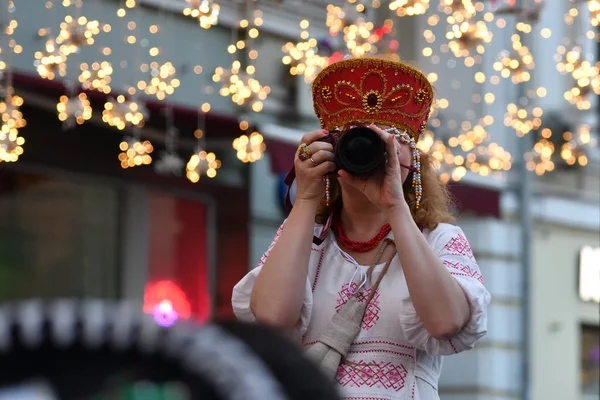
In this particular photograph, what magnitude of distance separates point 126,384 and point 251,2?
784 cm

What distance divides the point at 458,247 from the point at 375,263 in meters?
0.18

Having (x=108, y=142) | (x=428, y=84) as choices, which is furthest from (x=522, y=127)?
(x=428, y=84)

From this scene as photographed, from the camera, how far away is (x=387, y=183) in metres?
2.72

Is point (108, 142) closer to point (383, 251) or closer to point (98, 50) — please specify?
point (98, 50)

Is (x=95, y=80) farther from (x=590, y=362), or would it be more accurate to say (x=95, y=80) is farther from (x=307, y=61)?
(x=590, y=362)

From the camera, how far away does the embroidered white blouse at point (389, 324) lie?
269cm

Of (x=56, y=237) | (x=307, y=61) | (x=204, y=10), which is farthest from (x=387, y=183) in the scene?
(x=56, y=237)

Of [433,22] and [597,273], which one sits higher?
[433,22]

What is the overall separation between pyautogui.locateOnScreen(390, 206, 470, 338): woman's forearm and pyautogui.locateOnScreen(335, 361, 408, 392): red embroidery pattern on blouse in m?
0.14

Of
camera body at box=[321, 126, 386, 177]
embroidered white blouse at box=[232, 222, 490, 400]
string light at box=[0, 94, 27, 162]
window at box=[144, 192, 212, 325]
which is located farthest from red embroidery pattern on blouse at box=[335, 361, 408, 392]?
window at box=[144, 192, 212, 325]

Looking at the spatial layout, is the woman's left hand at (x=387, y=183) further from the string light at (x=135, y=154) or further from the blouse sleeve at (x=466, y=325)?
the string light at (x=135, y=154)

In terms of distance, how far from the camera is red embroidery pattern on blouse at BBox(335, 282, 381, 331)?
2758 millimetres

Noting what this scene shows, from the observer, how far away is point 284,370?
1.13 meters

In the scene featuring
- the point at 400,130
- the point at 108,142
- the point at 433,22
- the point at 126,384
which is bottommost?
the point at 126,384
